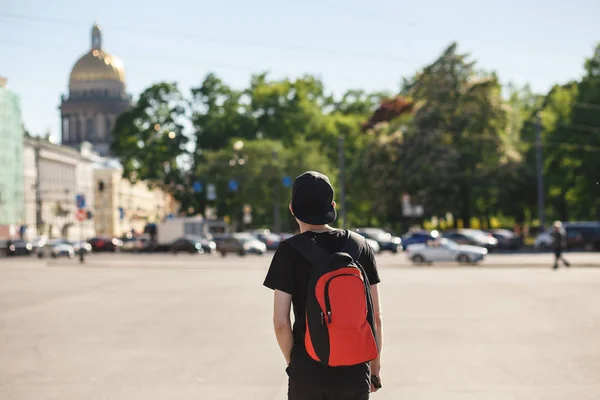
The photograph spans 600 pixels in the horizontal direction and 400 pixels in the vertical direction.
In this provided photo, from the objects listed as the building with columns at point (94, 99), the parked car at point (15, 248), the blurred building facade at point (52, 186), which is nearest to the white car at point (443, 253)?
the parked car at point (15, 248)

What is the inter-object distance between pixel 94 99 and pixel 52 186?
44.0 meters

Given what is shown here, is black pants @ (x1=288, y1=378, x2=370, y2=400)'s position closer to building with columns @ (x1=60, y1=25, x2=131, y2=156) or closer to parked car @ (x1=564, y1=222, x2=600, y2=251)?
parked car @ (x1=564, y1=222, x2=600, y2=251)

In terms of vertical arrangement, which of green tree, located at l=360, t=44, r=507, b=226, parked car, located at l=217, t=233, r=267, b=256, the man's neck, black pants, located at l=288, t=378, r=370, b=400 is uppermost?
green tree, located at l=360, t=44, r=507, b=226

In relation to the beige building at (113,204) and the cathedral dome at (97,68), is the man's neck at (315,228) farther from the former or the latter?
the cathedral dome at (97,68)

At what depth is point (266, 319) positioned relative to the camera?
704 inches

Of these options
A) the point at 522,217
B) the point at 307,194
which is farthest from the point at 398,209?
the point at 307,194

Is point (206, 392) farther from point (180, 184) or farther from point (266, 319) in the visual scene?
point (180, 184)

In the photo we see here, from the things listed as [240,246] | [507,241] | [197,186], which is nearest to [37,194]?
[197,186]

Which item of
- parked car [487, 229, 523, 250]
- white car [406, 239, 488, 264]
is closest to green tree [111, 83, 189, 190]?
parked car [487, 229, 523, 250]

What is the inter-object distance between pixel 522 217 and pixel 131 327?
7309cm

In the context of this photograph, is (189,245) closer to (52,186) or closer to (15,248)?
(15,248)

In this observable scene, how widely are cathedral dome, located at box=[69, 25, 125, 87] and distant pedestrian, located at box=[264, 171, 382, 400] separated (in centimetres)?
17726

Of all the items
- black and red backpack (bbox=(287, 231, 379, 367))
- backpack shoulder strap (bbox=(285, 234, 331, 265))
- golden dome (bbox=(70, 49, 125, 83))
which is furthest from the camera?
golden dome (bbox=(70, 49, 125, 83))

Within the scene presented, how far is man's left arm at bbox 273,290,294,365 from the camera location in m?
5.07
